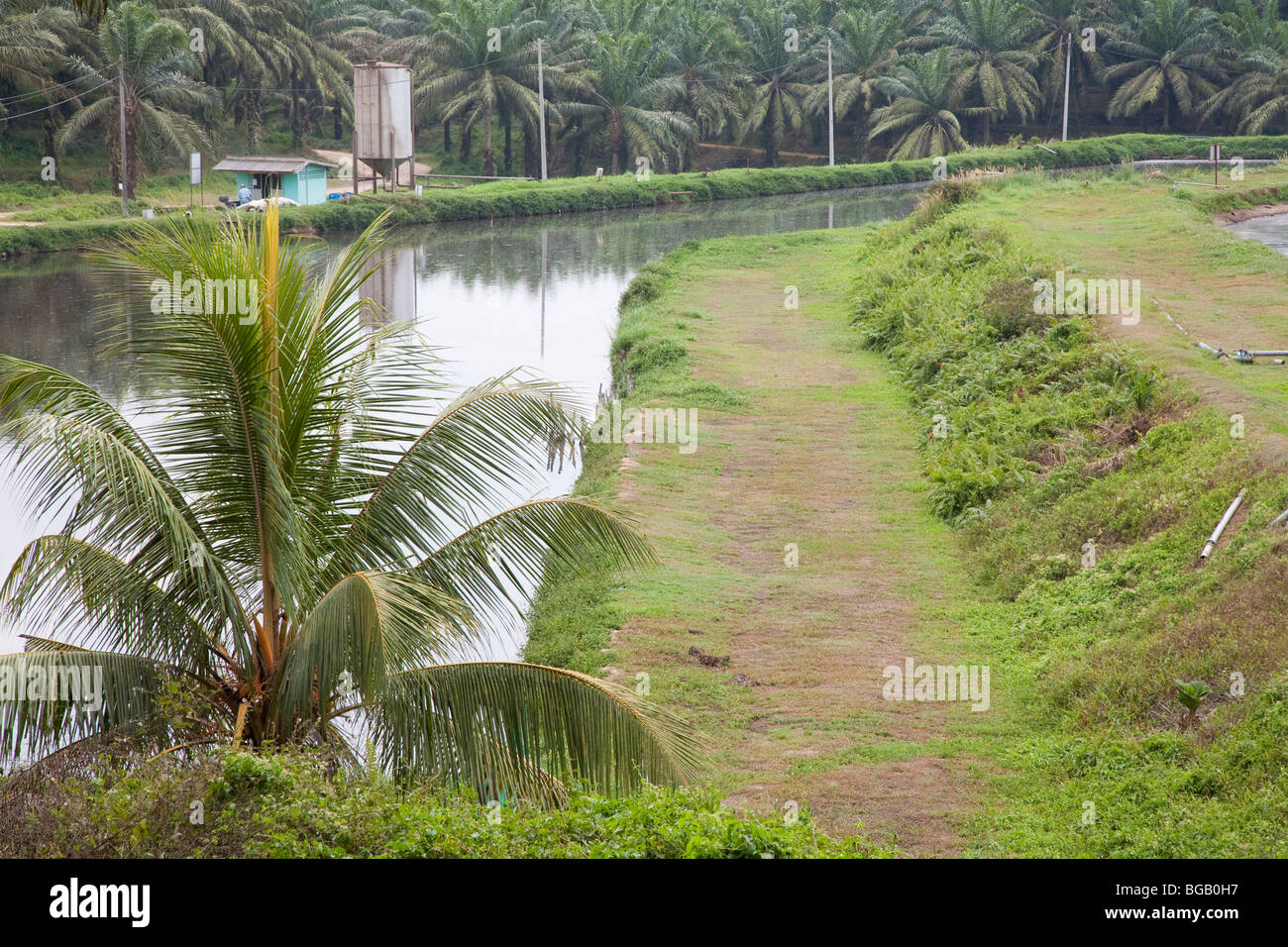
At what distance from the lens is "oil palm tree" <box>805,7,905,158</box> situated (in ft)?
218

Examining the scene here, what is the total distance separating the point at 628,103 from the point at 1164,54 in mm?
27275

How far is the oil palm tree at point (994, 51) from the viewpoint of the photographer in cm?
6500

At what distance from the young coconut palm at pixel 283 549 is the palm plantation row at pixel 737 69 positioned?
45887 millimetres

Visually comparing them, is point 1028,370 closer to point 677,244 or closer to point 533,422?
point 533,422

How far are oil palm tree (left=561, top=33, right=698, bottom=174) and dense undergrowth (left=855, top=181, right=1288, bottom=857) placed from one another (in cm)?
4143

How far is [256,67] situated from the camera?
52656mm

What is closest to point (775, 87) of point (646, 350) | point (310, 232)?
point (310, 232)

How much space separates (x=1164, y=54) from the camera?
65.3 metres

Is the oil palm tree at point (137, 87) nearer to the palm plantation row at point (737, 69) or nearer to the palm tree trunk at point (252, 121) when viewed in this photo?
the palm plantation row at point (737, 69)

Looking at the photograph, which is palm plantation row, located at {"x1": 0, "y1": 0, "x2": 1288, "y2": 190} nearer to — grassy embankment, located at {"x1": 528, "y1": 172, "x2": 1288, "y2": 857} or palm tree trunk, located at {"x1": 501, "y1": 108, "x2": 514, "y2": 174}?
palm tree trunk, located at {"x1": 501, "y1": 108, "x2": 514, "y2": 174}

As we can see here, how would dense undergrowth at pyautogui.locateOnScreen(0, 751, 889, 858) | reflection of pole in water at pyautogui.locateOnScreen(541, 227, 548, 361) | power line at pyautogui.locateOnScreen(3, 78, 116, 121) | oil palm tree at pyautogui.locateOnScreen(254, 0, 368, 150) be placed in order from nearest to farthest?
dense undergrowth at pyautogui.locateOnScreen(0, 751, 889, 858), reflection of pole in water at pyautogui.locateOnScreen(541, 227, 548, 361), power line at pyautogui.locateOnScreen(3, 78, 116, 121), oil palm tree at pyautogui.locateOnScreen(254, 0, 368, 150)

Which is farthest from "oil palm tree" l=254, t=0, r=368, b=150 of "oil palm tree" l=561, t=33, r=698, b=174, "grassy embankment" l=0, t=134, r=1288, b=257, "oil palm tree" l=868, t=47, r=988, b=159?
"oil palm tree" l=868, t=47, r=988, b=159
